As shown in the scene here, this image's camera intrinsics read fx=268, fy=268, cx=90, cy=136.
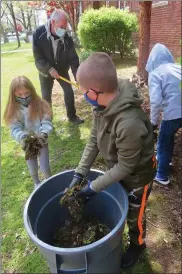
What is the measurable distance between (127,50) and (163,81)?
24.2 feet

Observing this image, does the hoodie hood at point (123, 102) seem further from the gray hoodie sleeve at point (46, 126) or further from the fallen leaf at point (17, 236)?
the fallen leaf at point (17, 236)

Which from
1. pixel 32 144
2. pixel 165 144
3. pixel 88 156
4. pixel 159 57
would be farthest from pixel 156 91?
pixel 32 144

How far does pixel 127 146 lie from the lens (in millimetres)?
1571

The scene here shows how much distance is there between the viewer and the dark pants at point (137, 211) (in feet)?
6.31

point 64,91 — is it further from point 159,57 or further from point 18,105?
point 159,57

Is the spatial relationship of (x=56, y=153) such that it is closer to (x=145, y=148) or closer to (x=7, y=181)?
(x=7, y=181)

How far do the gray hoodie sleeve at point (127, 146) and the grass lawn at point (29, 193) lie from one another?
1060 mm

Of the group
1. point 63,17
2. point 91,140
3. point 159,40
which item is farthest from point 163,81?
point 159,40

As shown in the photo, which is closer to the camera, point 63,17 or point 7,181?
point 7,181

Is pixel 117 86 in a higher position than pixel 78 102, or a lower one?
higher

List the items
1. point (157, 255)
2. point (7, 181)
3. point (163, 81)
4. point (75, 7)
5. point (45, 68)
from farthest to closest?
1. point (75, 7)
2. point (45, 68)
3. point (7, 181)
4. point (163, 81)
5. point (157, 255)

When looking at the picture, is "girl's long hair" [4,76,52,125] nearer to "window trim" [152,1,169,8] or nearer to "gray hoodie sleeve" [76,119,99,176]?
"gray hoodie sleeve" [76,119,99,176]

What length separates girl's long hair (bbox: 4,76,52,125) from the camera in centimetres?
258

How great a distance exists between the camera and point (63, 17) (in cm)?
378
